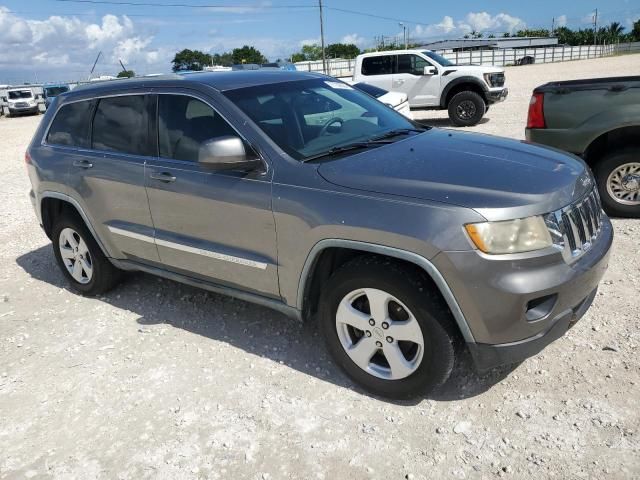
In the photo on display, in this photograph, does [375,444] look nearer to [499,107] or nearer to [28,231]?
[28,231]

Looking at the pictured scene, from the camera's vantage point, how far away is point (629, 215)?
5383 millimetres

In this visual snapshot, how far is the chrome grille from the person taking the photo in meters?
2.61

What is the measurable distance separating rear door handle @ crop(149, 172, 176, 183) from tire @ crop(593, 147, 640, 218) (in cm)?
405

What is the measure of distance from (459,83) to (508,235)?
11.2 meters

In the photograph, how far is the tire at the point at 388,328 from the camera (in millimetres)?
2699

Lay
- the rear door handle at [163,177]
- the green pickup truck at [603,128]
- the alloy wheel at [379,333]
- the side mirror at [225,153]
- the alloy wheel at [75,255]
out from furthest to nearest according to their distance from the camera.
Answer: the green pickup truck at [603,128]
the alloy wheel at [75,255]
the rear door handle at [163,177]
the side mirror at [225,153]
the alloy wheel at [379,333]

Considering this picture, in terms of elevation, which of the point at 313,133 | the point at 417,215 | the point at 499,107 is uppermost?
the point at 313,133

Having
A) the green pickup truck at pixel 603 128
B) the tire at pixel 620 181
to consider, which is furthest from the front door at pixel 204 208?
the tire at pixel 620 181

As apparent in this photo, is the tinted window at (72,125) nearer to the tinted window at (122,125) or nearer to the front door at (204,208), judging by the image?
the tinted window at (122,125)

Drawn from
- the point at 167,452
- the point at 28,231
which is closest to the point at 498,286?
the point at 167,452

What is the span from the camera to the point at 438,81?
12.9 m

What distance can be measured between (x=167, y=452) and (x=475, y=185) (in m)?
2.05

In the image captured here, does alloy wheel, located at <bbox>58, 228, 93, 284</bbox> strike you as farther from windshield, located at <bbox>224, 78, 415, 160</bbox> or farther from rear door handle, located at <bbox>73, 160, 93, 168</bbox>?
windshield, located at <bbox>224, 78, 415, 160</bbox>

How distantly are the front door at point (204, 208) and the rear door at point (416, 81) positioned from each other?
10.3 m
